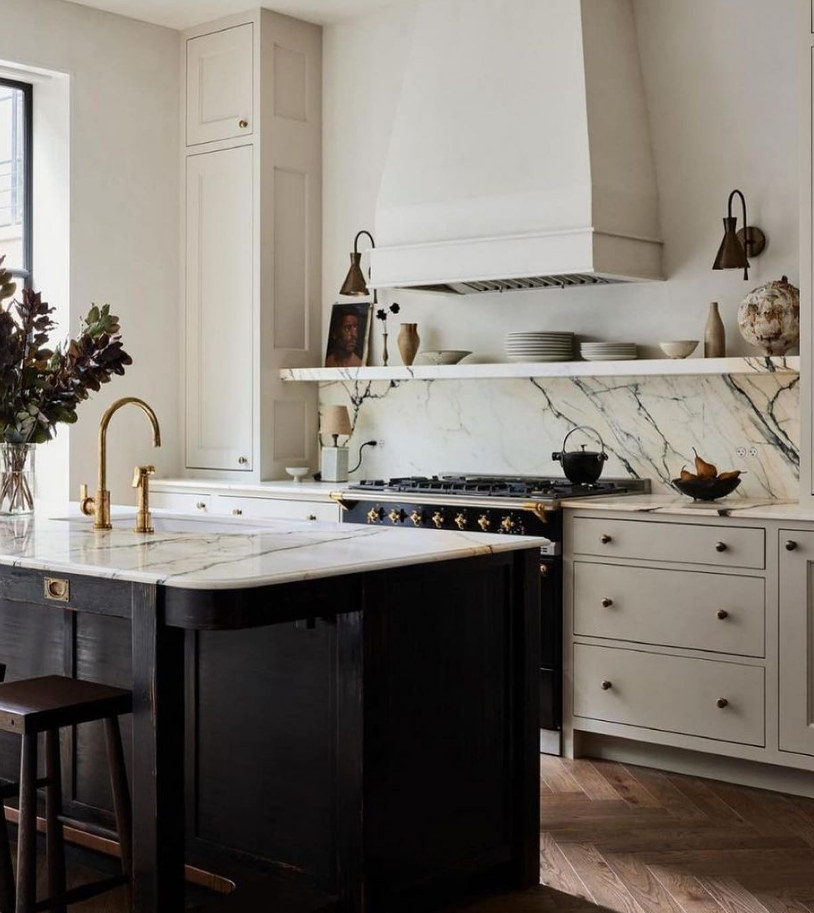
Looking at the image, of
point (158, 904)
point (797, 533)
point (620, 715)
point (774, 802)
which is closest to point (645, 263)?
point (797, 533)

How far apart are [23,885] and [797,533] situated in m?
2.74

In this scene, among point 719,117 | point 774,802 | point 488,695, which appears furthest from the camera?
point 719,117

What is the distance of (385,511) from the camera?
5.32 metres

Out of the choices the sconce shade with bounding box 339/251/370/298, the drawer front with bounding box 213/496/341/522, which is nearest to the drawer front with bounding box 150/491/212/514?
the drawer front with bounding box 213/496/341/522

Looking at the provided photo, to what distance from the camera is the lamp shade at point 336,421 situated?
6016 mm

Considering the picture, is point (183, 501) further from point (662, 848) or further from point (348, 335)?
point (662, 848)

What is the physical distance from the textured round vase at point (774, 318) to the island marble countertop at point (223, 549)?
1.75 m

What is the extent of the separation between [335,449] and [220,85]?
6.32ft

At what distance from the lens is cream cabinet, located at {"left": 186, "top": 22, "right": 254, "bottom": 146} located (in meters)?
6.21

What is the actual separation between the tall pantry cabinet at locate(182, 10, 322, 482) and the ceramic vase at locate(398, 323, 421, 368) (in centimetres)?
70

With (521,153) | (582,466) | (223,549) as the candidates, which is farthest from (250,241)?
(223,549)

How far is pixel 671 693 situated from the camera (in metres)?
4.63

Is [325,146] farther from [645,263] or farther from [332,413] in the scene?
[645,263]

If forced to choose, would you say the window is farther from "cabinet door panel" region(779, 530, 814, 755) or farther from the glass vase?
"cabinet door panel" region(779, 530, 814, 755)
